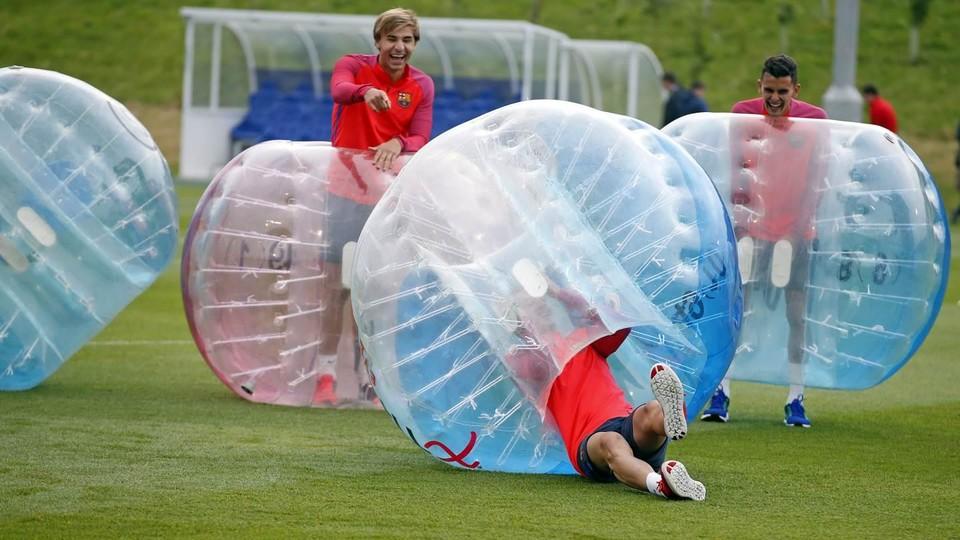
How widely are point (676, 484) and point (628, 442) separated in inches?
10.9

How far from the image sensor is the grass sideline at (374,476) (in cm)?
489

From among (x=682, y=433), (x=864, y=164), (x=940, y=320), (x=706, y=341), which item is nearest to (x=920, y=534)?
(x=682, y=433)

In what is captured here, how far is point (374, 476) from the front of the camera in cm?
573

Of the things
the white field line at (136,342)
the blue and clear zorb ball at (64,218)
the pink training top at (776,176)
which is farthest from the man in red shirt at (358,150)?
the white field line at (136,342)

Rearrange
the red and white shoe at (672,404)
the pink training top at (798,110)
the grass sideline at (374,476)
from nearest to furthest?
the grass sideline at (374,476) → the red and white shoe at (672,404) → the pink training top at (798,110)

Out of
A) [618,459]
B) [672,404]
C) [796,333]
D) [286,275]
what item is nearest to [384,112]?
[286,275]

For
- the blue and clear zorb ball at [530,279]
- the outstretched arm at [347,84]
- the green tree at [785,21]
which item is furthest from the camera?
the green tree at [785,21]

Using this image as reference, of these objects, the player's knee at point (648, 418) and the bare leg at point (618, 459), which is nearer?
the player's knee at point (648, 418)

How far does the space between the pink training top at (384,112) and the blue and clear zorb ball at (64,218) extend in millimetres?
1098

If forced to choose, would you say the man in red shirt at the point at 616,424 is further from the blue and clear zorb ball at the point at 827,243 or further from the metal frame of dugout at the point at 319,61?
the metal frame of dugout at the point at 319,61

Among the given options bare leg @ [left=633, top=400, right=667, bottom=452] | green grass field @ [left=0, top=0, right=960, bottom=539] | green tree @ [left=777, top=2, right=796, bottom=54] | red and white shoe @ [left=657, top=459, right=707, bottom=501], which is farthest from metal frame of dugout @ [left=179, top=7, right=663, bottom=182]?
red and white shoe @ [left=657, top=459, right=707, bottom=501]

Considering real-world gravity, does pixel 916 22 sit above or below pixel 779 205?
below

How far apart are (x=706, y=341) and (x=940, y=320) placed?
7.22 meters

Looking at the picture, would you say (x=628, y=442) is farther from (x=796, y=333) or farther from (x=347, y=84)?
(x=347, y=84)
